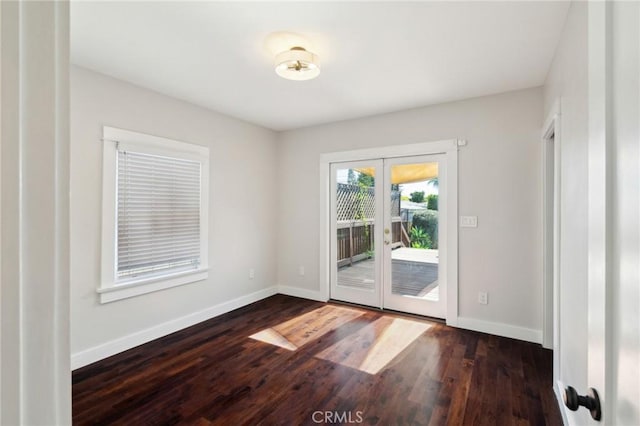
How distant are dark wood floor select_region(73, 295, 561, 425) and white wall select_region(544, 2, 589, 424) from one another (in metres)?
0.50

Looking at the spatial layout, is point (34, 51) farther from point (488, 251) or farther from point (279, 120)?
point (279, 120)

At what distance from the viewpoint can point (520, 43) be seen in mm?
2266

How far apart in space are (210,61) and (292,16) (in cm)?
92

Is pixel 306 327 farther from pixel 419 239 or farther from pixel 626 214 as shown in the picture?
pixel 626 214

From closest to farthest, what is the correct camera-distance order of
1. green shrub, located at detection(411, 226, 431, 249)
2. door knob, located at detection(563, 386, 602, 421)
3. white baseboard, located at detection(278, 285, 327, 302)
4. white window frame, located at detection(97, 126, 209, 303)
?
door knob, located at detection(563, 386, 602, 421) < white window frame, located at detection(97, 126, 209, 303) < green shrub, located at detection(411, 226, 431, 249) < white baseboard, located at detection(278, 285, 327, 302)

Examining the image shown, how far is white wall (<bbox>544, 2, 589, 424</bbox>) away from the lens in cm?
155

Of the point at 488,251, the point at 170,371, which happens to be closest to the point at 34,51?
the point at 170,371

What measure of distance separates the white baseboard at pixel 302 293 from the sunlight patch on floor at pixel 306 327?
1.02 feet

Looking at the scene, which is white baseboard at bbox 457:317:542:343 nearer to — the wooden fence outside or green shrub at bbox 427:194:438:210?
the wooden fence outside

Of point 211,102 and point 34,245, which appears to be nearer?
point 34,245

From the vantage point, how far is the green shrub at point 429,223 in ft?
11.9

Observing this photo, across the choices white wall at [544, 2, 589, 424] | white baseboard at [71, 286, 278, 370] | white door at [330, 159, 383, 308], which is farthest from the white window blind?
white wall at [544, 2, 589, 424]

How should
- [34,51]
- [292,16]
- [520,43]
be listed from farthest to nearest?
[520,43], [292,16], [34,51]

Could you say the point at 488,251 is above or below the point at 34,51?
below
